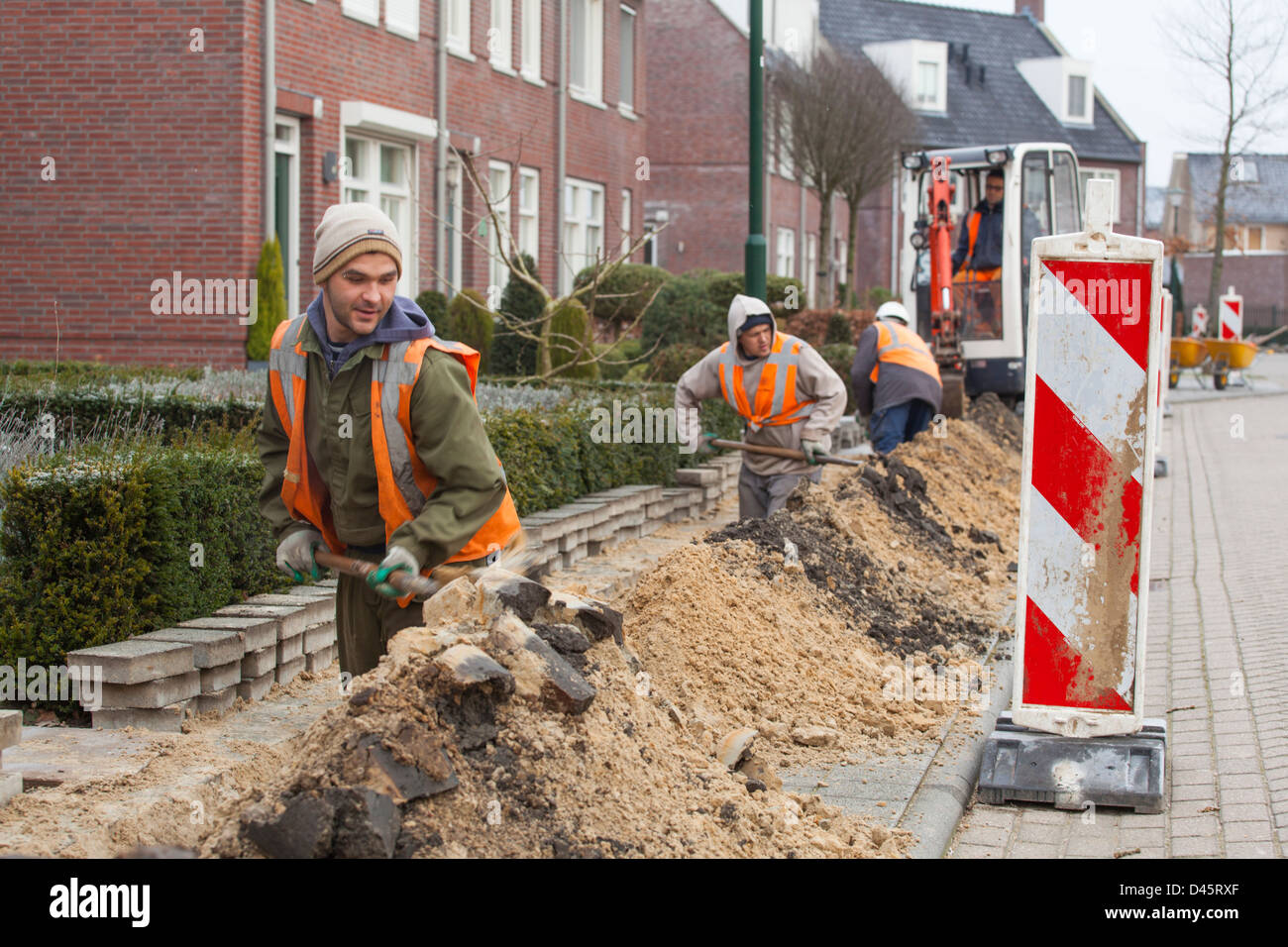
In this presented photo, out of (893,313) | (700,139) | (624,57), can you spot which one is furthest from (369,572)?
(700,139)

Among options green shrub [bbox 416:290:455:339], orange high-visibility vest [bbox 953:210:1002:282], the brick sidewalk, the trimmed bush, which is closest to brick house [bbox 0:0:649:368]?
green shrub [bbox 416:290:455:339]

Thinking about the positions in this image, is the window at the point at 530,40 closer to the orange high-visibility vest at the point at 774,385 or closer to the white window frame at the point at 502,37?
the white window frame at the point at 502,37

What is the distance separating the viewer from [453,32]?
19.8m

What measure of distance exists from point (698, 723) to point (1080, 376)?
5.72 ft

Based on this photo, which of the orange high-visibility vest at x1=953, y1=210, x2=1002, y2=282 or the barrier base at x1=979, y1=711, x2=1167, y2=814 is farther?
the orange high-visibility vest at x1=953, y1=210, x2=1002, y2=282

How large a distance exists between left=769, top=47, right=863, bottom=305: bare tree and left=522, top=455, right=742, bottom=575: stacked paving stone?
1799cm

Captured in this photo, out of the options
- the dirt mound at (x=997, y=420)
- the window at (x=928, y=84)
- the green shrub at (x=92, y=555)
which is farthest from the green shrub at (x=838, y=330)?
the window at (x=928, y=84)

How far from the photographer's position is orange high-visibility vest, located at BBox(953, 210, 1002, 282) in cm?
1686

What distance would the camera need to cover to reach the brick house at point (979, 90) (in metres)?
46.6

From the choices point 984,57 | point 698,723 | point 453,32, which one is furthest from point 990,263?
point 984,57

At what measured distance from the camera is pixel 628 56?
2653 centimetres

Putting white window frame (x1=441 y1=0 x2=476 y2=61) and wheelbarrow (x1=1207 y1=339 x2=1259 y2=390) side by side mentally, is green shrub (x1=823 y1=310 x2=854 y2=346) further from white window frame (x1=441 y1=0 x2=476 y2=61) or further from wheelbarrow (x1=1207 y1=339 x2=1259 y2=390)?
wheelbarrow (x1=1207 y1=339 x2=1259 y2=390)

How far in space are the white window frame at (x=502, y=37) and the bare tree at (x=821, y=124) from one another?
10182 millimetres
